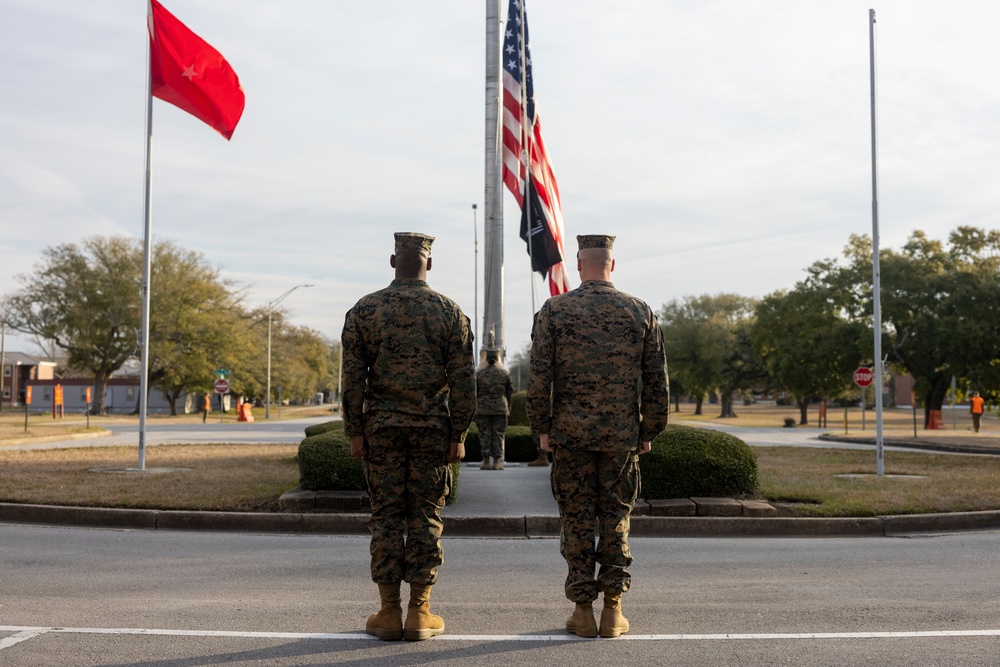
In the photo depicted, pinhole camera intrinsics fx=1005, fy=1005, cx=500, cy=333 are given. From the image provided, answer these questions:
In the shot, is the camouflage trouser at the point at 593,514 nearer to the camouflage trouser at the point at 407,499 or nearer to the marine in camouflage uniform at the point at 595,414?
the marine in camouflage uniform at the point at 595,414

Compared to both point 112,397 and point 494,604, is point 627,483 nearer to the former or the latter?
point 494,604

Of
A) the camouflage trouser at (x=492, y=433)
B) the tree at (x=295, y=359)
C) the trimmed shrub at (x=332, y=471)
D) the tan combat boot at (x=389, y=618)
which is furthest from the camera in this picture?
the tree at (x=295, y=359)

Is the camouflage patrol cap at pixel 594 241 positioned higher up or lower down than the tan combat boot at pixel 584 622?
higher up

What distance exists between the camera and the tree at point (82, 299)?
2405 inches

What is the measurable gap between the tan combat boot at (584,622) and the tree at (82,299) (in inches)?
2362

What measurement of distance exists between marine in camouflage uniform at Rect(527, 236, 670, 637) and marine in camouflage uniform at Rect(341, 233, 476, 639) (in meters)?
0.47

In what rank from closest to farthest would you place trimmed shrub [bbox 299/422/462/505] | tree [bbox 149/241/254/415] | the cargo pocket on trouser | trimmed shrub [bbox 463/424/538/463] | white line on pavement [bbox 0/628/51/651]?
white line on pavement [bbox 0/628/51/651] < the cargo pocket on trouser < trimmed shrub [bbox 299/422/462/505] < trimmed shrub [bbox 463/424/538/463] < tree [bbox 149/241/254/415]

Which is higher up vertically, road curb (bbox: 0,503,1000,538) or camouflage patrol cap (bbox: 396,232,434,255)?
camouflage patrol cap (bbox: 396,232,434,255)

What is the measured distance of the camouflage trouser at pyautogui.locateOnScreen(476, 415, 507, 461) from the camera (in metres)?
15.8

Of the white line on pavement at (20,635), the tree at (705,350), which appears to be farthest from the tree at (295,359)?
the white line on pavement at (20,635)

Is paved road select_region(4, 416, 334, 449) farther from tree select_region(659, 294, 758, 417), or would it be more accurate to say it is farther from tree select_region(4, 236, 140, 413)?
tree select_region(659, 294, 758, 417)

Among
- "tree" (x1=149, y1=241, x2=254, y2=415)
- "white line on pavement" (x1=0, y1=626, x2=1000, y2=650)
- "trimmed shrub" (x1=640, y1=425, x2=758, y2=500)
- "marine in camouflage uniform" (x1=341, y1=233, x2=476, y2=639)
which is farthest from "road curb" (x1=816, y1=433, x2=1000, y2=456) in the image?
"tree" (x1=149, y1=241, x2=254, y2=415)

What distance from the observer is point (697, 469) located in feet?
35.8

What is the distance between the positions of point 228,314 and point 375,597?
61993 mm
